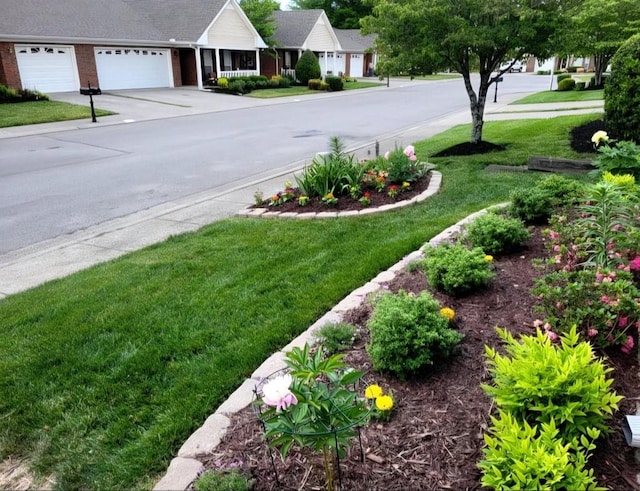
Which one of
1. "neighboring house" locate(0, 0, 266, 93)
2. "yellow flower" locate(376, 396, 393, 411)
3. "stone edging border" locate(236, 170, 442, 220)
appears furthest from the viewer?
"neighboring house" locate(0, 0, 266, 93)

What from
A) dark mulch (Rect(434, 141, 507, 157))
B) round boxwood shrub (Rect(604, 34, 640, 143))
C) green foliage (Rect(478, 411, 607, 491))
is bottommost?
dark mulch (Rect(434, 141, 507, 157))

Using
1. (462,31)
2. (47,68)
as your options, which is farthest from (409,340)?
(47,68)

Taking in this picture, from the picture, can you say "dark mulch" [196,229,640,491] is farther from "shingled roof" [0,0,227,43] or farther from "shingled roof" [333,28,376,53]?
"shingled roof" [333,28,376,53]

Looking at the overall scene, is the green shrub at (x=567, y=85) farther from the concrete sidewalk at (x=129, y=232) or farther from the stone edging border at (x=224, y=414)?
the stone edging border at (x=224, y=414)

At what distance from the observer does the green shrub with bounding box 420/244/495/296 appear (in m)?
3.54

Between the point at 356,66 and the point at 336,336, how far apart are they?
5561 centimetres

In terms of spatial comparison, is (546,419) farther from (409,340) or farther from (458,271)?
(458,271)

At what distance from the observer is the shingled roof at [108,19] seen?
26.6m

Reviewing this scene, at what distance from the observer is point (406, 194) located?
6984 millimetres

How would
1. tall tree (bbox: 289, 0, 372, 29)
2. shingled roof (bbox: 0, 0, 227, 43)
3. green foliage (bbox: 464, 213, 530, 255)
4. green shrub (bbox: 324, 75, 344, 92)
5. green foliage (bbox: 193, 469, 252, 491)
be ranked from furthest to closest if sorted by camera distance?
tall tree (bbox: 289, 0, 372, 29) < green shrub (bbox: 324, 75, 344, 92) < shingled roof (bbox: 0, 0, 227, 43) < green foliage (bbox: 464, 213, 530, 255) < green foliage (bbox: 193, 469, 252, 491)

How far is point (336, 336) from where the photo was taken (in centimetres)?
324

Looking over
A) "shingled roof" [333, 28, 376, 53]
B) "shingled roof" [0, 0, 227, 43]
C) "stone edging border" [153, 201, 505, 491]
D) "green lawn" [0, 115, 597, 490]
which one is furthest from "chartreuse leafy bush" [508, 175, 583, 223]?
"shingled roof" [333, 28, 376, 53]

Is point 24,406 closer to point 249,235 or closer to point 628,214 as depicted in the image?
point 249,235

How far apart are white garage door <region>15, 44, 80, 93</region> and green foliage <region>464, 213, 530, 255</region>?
28223mm
